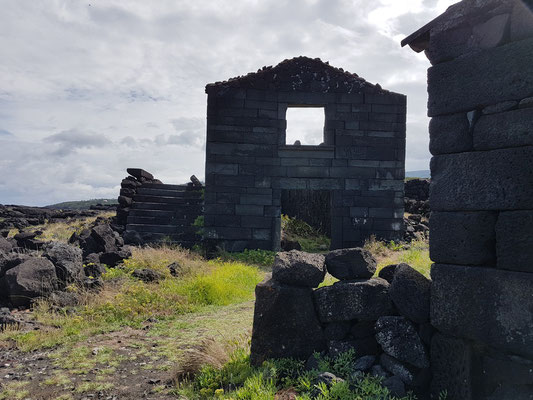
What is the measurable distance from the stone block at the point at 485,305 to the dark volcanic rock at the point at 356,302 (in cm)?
51

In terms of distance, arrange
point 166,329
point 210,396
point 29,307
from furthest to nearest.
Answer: point 29,307 < point 166,329 < point 210,396

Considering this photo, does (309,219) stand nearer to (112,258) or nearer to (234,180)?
(234,180)

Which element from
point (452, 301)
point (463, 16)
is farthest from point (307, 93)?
point (452, 301)

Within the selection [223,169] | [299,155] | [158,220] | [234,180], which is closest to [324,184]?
[299,155]

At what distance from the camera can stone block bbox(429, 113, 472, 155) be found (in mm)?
3764

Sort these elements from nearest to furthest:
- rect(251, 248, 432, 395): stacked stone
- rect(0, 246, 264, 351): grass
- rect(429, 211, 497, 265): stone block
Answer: rect(429, 211, 497, 265): stone block, rect(251, 248, 432, 395): stacked stone, rect(0, 246, 264, 351): grass

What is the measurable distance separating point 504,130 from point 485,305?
1444 millimetres

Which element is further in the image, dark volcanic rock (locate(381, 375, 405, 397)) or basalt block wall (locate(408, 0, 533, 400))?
dark volcanic rock (locate(381, 375, 405, 397))

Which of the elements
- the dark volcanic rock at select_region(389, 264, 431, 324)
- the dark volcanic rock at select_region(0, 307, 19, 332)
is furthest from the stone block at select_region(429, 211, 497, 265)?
the dark volcanic rock at select_region(0, 307, 19, 332)

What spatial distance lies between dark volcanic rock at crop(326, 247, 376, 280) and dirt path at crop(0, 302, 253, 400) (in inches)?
70.4

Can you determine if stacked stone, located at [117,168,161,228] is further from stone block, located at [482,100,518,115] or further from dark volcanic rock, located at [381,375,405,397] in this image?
stone block, located at [482,100,518,115]

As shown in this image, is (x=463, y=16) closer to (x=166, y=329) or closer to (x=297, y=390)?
(x=297, y=390)

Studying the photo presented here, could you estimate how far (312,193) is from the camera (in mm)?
17672

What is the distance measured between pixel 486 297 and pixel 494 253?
37cm
